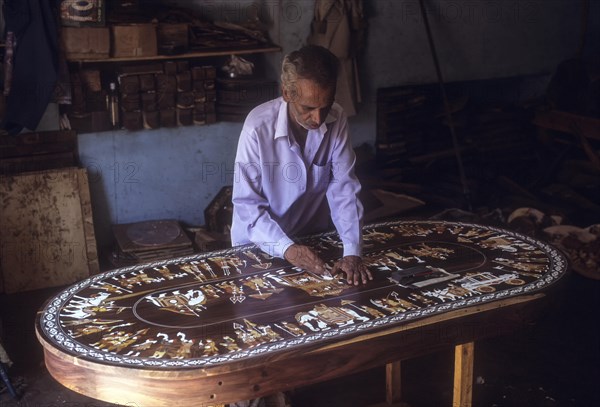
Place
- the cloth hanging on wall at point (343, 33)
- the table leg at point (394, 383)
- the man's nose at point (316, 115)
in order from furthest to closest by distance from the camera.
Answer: the cloth hanging on wall at point (343, 33) → the table leg at point (394, 383) → the man's nose at point (316, 115)

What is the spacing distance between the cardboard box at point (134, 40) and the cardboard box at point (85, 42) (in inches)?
3.1

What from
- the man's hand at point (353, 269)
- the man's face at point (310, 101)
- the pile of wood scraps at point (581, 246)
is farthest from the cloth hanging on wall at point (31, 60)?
the pile of wood scraps at point (581, 246)

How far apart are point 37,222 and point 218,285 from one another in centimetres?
296

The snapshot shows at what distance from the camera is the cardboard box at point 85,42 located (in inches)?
215

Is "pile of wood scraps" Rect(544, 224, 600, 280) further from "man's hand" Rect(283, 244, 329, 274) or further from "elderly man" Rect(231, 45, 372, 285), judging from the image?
"man's hand" Rect(283, 244, 329, 274)

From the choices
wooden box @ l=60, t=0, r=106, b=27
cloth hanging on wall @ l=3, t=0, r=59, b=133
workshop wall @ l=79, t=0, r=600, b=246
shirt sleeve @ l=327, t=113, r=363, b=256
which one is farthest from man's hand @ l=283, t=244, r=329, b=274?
workshop wall @ l=79, t=0, r=600, b=246

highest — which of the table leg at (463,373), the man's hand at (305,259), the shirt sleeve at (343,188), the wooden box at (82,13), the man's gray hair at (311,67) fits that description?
the wooden box at (82,13)

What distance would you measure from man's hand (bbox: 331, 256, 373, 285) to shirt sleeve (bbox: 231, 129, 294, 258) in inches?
9.2

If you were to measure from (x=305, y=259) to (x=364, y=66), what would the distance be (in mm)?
4057

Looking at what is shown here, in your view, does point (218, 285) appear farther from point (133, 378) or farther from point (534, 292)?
point (534, 292)

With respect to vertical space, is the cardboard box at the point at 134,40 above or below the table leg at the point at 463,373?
above

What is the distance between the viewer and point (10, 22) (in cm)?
524

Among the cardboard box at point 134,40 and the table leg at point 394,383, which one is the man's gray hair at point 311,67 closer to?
the table leg at point 394,383

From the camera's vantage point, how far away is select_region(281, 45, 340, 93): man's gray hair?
Answer: 310 centimetres
